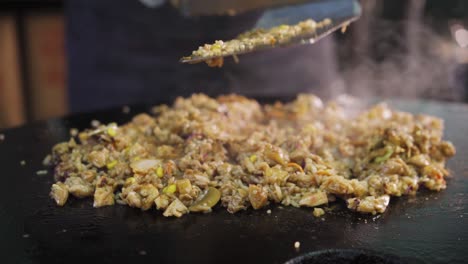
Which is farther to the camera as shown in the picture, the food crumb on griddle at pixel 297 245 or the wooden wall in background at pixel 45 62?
the wooden wall in background at pixel 45 62

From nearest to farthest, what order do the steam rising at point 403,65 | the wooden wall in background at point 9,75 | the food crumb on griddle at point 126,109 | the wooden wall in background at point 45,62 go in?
the food crumb on griddle at point 126,109
the steam rising at point 403,65
the wooden wall in background at point 9,75
the wooden wall in background at point 45,62

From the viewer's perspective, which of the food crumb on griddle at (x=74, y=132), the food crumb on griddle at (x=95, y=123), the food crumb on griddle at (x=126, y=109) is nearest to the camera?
the food crumb on griddle at (x=74, y=132)

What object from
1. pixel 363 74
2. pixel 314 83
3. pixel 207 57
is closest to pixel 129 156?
pixel 207 57

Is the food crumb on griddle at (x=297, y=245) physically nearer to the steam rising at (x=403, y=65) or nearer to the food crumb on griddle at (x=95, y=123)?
the food crumb on griddle at (x=95, y=123)

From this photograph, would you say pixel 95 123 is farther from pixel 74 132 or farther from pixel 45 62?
pixel 45 62

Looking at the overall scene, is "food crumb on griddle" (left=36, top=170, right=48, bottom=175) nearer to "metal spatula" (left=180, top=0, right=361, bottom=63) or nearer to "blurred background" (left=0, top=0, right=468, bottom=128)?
"blurred background" (left=0, top=0, right=468, bottom=128)

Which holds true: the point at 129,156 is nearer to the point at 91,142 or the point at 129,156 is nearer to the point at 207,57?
the point at 91,142

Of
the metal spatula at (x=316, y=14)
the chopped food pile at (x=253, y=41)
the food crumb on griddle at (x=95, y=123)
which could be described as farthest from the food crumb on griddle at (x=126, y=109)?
the chopped food pile at (x=253, y=41)

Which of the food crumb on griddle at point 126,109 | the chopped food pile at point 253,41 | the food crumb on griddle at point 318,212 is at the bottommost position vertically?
the food crumb on griddle at point 318,212
